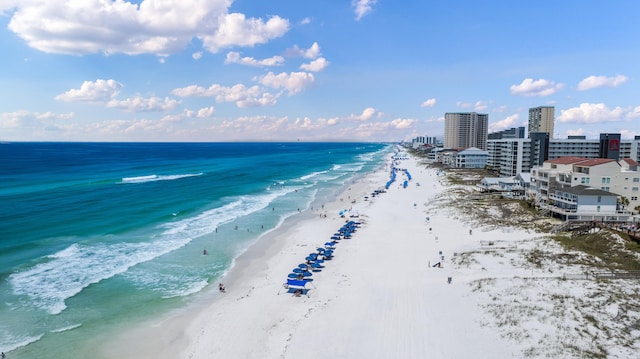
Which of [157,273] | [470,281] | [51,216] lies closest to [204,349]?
[157,273]

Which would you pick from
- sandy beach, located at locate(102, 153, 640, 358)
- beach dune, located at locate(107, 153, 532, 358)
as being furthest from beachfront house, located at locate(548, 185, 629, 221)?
beach dune, located at locate(107, 153, 532, 358)

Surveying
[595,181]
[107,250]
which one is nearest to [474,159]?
[595,181]

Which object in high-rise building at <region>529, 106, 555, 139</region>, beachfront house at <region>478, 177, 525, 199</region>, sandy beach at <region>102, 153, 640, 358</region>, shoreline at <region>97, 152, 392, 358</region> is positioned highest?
high-rise building at <region>529, 106, 555, 139</region>

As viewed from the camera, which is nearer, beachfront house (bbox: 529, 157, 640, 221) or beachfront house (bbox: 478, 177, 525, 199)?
beachfront house (bbox: 529, 157, 640, 221)

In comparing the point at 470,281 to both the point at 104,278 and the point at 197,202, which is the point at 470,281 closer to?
the point at 104,278

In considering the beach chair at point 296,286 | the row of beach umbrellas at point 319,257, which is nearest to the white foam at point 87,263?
the row of beach umbrellas at point 319,257

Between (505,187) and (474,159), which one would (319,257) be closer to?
(505,187)

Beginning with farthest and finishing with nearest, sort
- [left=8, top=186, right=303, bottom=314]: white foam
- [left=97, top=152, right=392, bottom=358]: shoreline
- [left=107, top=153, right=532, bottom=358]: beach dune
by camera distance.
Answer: [left=8, top=186, right=303, bottom=314]: white foam, [left=97, top=152, right=392, bottom=358]: shoreline, [left=107, top=153, right=532, bottom=358]: beach dune

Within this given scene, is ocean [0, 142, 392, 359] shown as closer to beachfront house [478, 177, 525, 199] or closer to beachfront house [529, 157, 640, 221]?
beachfront house [478, 177, 525, 199]

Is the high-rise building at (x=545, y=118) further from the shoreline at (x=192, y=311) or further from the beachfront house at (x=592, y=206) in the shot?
the shoreline at (x=192, y=311)
